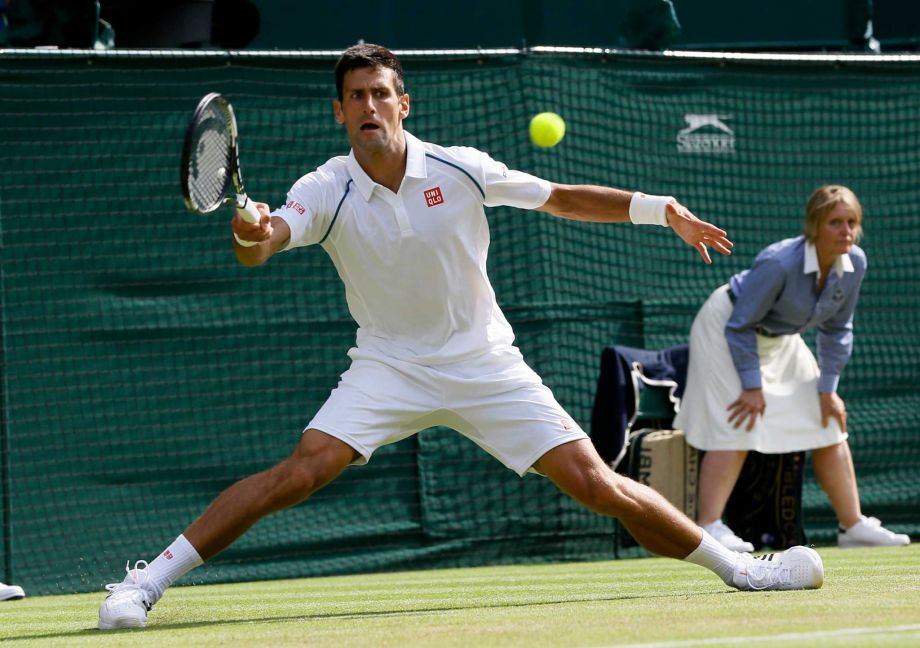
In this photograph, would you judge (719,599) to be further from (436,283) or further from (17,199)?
(17,199)

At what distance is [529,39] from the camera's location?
9055mm

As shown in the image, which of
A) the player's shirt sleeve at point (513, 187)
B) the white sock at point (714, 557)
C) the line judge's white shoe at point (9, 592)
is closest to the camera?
the white sock at point (714, 557)

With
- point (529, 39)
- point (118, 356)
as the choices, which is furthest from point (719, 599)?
point (529, 39)

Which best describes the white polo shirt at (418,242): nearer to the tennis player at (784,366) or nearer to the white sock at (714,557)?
the white sock at (714,557)

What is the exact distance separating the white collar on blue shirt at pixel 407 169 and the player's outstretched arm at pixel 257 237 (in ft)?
1.43

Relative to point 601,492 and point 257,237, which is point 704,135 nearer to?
point 601,492

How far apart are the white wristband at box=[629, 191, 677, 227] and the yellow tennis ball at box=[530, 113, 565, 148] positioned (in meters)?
2.52

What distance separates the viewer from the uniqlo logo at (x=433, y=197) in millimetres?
5230

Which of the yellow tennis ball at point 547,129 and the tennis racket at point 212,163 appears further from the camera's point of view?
the yellow tennis ball at point 547,129

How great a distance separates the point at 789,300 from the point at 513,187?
2666 millimetres

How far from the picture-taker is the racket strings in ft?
15.3

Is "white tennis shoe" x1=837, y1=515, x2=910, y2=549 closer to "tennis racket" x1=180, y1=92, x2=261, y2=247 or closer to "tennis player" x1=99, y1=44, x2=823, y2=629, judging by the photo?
"tennis player" x1=99, y1=44, x2=823, y2=629

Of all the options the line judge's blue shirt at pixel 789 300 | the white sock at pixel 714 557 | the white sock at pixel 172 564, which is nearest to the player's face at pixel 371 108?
the white sock at pixel 172 564

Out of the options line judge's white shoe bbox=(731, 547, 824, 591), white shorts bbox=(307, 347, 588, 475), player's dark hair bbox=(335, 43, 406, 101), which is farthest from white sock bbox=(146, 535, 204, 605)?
line judge's white shoe bbox=(731, 547, 824, 591)
